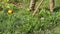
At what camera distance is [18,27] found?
5309 millimetres

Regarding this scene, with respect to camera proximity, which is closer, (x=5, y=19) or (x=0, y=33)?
(x=0, y=33)

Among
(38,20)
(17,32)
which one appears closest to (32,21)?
(38,20)

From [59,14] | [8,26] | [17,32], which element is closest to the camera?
[17,32]

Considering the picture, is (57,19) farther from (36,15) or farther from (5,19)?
(5,19)

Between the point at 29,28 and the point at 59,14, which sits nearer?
the point at 29,28

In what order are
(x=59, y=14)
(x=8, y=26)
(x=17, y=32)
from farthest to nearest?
(x=59, y=14) < (x=8, y=26) < (x=17, y=32)

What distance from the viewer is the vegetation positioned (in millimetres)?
5133

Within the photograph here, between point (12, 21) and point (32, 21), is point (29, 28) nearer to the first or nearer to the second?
point (32, 21)

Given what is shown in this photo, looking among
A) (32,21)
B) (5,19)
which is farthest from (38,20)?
(5,19)

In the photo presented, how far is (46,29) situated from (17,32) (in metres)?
0.74

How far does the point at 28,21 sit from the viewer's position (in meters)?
5.41

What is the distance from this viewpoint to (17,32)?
16.5 ft

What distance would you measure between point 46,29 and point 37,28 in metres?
0.23

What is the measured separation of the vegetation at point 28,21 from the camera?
5.13 meters
